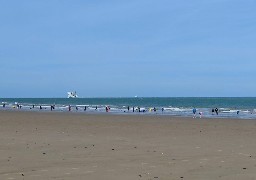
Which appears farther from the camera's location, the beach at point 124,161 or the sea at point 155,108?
the sea at point 155,108

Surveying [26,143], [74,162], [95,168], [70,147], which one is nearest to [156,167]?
[95,168]

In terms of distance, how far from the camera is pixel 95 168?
874cm

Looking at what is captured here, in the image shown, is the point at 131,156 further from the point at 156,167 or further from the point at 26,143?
the point at 26,143

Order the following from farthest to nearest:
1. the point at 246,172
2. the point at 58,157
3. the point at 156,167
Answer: the point at 58,157, the point at 156,167, the point at 246,172

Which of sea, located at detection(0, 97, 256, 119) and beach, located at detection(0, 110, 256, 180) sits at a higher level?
sea, located at detection(0, 97, 256, 119)

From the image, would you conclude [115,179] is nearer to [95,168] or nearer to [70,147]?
[95,168]

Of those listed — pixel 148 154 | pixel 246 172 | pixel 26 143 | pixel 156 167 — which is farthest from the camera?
pixel 26 143

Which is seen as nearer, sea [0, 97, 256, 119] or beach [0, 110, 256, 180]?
beach [0, 110, 256, 180]

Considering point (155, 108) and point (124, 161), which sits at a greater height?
point (155, 108)

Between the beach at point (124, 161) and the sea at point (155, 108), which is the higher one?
the sea at point (155, 108)

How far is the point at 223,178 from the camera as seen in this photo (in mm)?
7770

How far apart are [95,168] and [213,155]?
363cm

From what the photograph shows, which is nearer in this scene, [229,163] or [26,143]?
[229,163]

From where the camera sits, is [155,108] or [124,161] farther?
[155,108]
